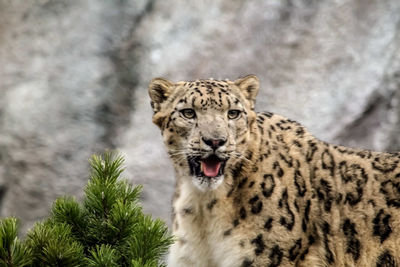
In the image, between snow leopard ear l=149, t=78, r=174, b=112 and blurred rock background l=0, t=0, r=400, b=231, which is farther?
blurred rock background l=0, t=0, r=400, b=231

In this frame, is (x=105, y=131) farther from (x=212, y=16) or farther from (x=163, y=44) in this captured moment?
(x=212, y=16)

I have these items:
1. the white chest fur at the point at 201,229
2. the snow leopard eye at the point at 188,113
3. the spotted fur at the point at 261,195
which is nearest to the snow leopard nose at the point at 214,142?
the spotted fur at the point at 261,195

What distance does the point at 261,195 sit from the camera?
4.80 metres

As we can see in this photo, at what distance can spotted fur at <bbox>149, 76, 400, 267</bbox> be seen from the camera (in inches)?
183

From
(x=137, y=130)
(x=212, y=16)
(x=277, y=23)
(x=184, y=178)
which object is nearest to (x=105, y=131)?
(x=137, y=130)

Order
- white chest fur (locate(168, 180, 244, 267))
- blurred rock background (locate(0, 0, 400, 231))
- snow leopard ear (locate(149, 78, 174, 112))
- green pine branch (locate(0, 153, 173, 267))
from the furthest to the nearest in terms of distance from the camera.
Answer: blurred rock background (locate(0, 0, 400, 231))
snow leopard ear (locate(149, 78, 174, 112))
white chest fur (locate(168, 180, 244, 267))
green pine branch (locate(0, 153, 173, 267))

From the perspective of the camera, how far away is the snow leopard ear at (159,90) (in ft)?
16.1

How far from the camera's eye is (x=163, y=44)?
7891 millimetres

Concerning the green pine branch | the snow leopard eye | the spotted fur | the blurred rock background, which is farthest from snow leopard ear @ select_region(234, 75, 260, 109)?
the blurred rock background

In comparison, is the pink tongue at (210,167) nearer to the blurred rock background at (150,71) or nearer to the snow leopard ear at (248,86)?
the snow leopard ear at (248,86)

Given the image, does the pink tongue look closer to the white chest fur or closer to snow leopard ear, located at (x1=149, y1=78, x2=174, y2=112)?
the white chest fur

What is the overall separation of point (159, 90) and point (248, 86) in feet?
1.96

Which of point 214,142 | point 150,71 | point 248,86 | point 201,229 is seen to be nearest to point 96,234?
point 214,142

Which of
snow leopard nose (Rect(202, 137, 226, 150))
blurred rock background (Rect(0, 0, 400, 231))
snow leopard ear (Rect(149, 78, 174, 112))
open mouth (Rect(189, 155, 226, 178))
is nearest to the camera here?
snow leopard nose (Rect(202, 137, 226, 150))
